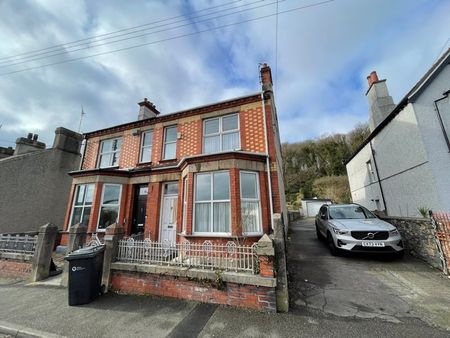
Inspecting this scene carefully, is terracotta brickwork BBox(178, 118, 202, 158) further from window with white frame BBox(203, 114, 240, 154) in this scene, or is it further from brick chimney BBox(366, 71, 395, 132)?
brick chimney BBox(366, 71, 395, 132)

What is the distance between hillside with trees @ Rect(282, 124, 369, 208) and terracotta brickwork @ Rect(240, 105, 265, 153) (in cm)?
2227

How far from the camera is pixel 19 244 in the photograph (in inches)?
299

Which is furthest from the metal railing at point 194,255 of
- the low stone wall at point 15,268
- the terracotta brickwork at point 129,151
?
the terracotta brickwork at point 129,151

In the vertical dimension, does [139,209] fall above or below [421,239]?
above

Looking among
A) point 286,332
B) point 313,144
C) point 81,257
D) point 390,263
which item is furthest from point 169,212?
point 313,144

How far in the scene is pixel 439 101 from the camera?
751cm

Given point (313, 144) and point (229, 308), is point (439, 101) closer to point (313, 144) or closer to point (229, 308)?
point (229, 308)

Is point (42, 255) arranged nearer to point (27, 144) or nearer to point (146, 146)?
point (146, 146)

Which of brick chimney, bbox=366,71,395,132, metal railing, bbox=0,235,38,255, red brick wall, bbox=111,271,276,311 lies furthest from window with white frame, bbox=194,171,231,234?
brick chimney, bbox=366,71,395,132

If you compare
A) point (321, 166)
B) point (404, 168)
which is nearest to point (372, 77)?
point (404, 168)

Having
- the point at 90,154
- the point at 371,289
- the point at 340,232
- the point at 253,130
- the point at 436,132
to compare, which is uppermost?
the point at 90,154

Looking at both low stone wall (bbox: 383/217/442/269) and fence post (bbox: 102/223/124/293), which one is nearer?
fence post (bbox: 102/223/124/293)

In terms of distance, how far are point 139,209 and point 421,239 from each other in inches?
459

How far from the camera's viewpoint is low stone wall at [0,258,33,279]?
7066 millimetres
